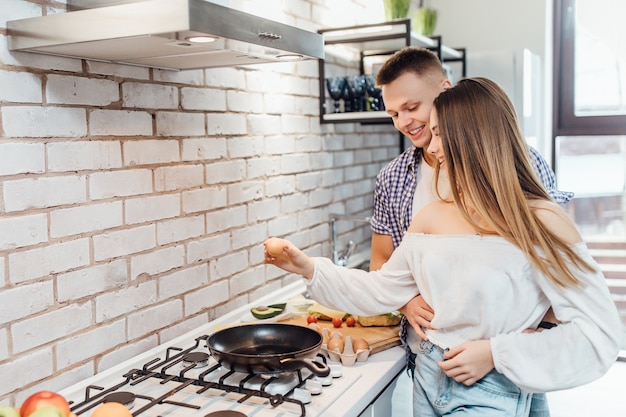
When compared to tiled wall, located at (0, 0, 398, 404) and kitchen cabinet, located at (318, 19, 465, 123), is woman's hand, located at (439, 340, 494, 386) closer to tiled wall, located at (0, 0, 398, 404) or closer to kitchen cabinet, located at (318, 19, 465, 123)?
tiled wall, located at (0, 0, 398, 404)

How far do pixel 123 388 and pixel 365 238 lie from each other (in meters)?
1.96

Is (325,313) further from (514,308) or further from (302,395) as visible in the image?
(514,308)

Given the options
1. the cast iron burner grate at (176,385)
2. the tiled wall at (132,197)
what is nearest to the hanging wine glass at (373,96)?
the tiled wall at (132,197)

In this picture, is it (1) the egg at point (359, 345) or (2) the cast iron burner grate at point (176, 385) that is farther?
(1) the egg at point (359, 345)

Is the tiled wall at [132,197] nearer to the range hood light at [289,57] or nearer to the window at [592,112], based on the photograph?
the range hood light at [289,57]

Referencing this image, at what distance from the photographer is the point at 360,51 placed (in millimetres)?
3244

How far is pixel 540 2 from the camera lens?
12.3 feet

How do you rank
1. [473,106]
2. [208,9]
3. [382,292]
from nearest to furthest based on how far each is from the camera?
[208,9] → [473,106] → [382,292]

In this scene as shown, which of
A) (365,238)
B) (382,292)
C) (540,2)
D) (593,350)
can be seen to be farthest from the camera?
(540,2)

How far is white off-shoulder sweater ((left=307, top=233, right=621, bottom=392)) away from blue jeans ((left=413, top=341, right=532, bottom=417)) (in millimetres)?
79

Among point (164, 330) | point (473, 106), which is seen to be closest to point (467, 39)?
point (473, 106)

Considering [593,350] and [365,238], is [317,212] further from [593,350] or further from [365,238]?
[593,350]

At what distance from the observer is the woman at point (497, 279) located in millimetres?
1520

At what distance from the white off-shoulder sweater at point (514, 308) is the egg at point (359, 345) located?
0.22 m
